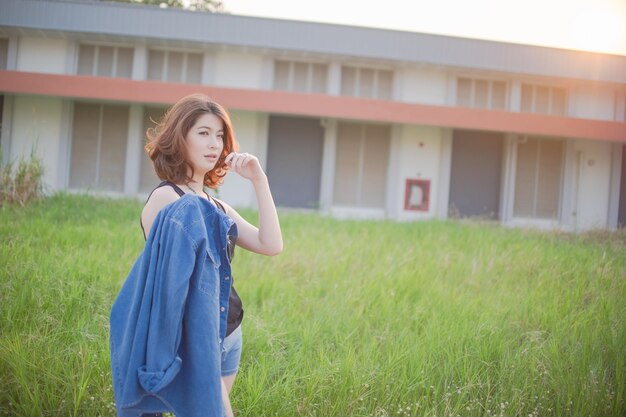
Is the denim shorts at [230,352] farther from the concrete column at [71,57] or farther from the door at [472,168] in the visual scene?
the concrete column at [71,57]

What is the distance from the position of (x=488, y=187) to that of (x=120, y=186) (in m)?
10.9

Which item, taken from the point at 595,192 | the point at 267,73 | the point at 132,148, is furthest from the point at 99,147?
the point at 595,192

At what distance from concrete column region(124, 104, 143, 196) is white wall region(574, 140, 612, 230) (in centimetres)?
1141

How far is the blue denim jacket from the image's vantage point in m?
1.59

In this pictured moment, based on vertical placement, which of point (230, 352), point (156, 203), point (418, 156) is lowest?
point (230, 352)

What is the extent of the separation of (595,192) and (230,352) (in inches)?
182

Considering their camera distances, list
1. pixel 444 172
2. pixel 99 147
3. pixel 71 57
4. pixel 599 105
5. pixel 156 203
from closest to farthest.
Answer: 1. pixel 156 203
2. pixel 599 105
3. pixel 71 57
4. pixel 99 147
5. pixel 444 172

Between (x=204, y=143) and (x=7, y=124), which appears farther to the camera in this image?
(x=7, y=124)

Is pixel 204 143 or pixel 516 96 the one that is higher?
pixel 516 96

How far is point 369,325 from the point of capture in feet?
13.4

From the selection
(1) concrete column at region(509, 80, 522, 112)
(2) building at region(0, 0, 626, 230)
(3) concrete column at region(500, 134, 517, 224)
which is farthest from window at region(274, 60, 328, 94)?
(3) concrete column at region(500, 134, 517, 224)

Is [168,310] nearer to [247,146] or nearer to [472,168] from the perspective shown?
[247,146]

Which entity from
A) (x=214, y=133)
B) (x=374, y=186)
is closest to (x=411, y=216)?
(x=374, y=186)

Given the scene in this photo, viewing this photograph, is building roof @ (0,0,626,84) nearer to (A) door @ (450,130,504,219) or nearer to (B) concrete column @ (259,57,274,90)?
(B) concrete column @ (259,57,274,90)
